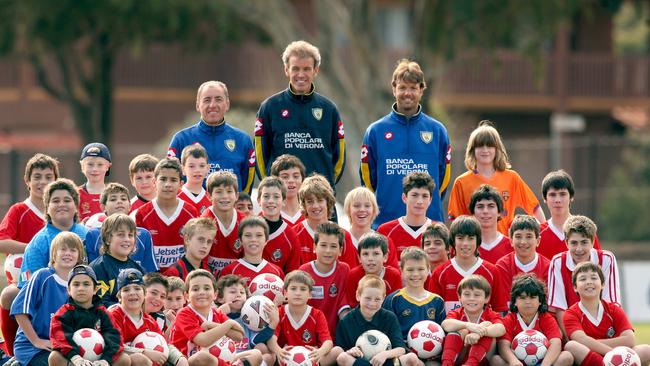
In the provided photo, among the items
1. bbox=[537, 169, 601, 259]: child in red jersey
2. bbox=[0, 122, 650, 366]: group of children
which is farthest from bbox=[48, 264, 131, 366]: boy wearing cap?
bbox=[537, 169, 601, 259]: child in red jersey

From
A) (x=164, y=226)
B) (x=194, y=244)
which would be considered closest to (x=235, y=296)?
(x=194, y=244)

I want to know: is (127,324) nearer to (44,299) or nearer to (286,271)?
(44,299)

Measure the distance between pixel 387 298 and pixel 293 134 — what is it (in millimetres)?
2066

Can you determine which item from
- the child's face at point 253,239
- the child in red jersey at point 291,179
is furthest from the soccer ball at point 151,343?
the child in red jersey at point 291,179

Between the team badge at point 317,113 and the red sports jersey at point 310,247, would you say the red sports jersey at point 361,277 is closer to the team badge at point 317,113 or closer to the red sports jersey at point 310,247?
the red sports jersey at point 310,247

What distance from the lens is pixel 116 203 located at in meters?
10.5

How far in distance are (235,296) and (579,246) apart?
269 centimetres

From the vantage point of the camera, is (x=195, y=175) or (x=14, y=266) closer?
(x=14, y=266)

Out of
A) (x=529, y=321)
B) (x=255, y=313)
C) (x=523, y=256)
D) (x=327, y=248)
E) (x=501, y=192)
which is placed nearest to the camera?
(x=255, y=313)

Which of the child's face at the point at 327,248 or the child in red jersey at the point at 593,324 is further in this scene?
the child's face at the point at 327,248

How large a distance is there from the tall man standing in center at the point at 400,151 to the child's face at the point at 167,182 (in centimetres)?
200

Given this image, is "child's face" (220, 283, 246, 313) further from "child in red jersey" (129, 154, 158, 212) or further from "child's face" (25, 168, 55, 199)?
"child's face" (25, 168, 55, 199)

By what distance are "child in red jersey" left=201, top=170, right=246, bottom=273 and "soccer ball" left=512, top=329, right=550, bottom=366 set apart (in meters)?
2.30

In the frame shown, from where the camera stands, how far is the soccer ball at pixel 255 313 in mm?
9945
